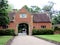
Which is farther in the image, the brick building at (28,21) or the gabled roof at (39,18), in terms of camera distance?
the gabled roof at (39,18)

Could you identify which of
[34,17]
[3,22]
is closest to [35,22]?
[34,17]

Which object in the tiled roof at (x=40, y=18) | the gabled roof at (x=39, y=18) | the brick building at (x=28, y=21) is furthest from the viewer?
the tiled roof at (x=40, y=18)

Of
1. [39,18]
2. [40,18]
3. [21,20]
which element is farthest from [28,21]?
[40,18]

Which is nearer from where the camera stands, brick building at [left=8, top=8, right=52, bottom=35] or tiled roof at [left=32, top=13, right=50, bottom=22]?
brick building at [left=8, top=8, right=52, bottom=35]

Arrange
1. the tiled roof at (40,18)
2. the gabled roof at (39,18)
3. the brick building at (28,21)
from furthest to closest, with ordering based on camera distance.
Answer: the tiled roof at (40,18) → the gabled roof at (39,18) → the brick building at (28,21)

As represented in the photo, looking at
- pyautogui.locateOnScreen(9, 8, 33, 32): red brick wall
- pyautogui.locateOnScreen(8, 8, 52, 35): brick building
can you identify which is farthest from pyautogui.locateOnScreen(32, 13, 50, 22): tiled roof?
pyautogui.locateOnScreen(9, 8, 33, 32): red brick wall

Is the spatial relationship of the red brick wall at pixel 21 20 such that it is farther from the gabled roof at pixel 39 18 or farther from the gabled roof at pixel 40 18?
the gabled roof at pixel 40 18

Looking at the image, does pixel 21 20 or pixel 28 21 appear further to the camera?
pixel 21 20

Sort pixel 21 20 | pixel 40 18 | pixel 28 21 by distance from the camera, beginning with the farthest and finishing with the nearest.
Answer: pixel 40 18 < pixel 21 20 < pixel 28 21

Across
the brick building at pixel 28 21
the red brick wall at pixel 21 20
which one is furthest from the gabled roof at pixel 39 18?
the red brick wall at pixel 21 20

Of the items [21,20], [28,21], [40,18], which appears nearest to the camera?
[28,21]

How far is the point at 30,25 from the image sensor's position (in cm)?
6191

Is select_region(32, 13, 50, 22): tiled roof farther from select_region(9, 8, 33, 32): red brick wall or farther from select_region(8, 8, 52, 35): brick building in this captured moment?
select_region(9, 8, 33, 32): red brick wall

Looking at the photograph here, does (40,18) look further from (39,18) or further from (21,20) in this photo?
(21,20)
